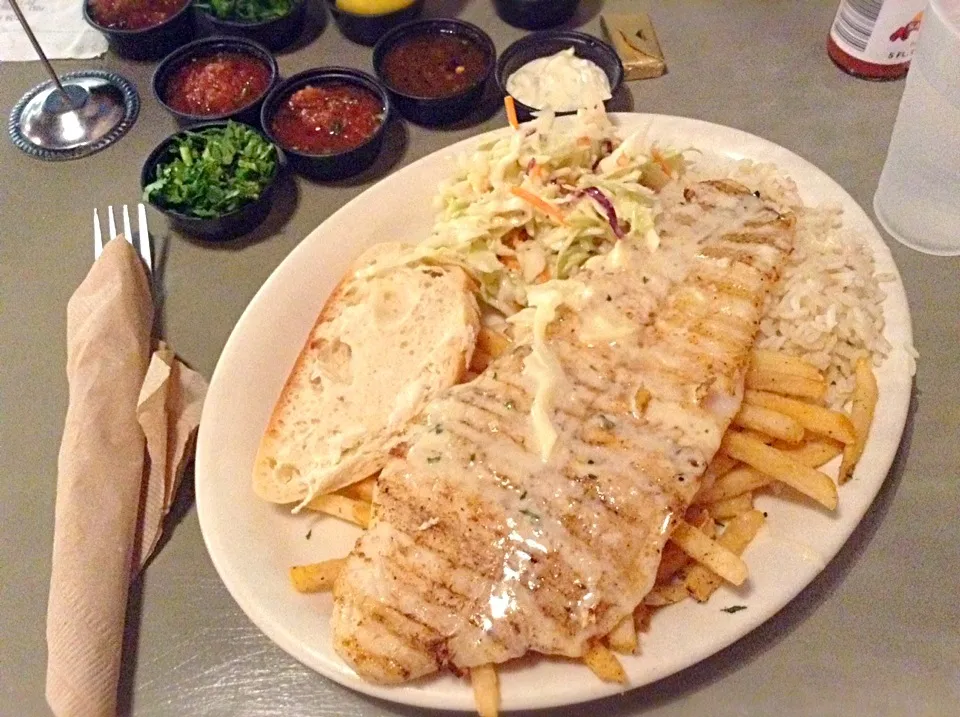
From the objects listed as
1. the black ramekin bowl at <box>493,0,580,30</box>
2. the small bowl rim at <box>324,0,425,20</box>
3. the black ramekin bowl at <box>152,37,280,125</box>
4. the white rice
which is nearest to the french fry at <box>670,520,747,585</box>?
the white rice

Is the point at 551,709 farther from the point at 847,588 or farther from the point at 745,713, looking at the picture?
the point at 847,588

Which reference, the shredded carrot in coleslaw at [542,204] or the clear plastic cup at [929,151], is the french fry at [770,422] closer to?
the shredded carrot in coleslaw at [542,204]

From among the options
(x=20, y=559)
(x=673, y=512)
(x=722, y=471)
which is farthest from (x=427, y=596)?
(x=20, y=559)

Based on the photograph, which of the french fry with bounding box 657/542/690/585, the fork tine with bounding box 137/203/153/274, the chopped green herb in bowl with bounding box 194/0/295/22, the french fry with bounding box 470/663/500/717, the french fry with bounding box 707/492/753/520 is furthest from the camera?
the chopped green herb in bowl with bounding box 194/0/295/22

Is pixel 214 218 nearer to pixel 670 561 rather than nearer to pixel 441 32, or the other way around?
pixel 441 32

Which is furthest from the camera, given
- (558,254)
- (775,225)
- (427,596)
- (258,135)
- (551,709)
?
(258,135)

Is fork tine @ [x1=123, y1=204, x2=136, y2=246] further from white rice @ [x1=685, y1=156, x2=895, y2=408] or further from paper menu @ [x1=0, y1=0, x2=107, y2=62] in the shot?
white rice @ [x1=685, y1=156, x2=895, y2=408]
